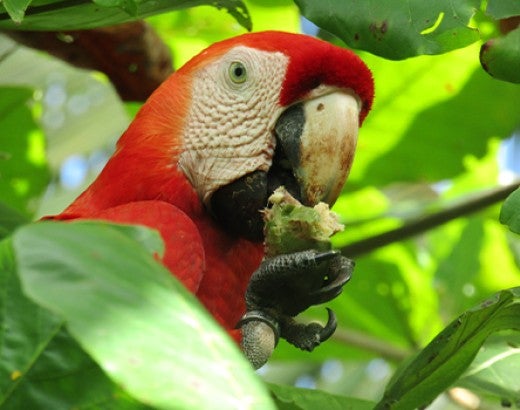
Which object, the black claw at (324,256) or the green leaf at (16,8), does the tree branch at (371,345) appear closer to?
the black claw at (324,256)

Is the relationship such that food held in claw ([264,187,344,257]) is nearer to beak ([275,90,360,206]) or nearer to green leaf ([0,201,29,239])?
beak ([275,90,360,206])

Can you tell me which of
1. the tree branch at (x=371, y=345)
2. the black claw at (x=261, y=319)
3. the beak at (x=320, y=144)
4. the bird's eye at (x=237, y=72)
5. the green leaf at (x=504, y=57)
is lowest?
the tree branch at (x=371, y=345)

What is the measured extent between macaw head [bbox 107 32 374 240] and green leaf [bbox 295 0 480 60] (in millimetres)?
315

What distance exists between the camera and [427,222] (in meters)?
2.19

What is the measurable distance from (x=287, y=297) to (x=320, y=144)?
275 mm

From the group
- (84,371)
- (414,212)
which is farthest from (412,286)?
(84,371)

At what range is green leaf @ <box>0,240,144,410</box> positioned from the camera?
41.4 inches

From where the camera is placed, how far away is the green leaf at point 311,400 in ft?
4.17

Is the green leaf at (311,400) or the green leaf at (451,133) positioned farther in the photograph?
the green leaf at (451,133)

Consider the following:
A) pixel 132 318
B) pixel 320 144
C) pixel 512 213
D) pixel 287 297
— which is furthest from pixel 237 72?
pixel 132 318

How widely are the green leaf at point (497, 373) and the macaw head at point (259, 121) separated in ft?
1.29

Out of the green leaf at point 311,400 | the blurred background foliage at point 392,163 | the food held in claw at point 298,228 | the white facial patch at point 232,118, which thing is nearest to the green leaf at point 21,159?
the blurred background foliage at point 392,163

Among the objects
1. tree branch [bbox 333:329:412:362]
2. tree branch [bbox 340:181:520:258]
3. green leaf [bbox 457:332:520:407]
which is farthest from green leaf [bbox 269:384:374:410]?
tree branch [bbox 333:329:412:362]

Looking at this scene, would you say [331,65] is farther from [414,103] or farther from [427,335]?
[427,335]
